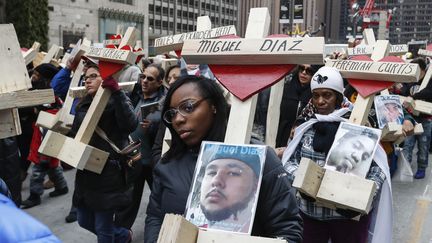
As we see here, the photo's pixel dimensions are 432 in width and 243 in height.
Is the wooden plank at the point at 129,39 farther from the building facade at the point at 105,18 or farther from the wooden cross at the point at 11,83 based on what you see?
the building facade at the point at 105,18

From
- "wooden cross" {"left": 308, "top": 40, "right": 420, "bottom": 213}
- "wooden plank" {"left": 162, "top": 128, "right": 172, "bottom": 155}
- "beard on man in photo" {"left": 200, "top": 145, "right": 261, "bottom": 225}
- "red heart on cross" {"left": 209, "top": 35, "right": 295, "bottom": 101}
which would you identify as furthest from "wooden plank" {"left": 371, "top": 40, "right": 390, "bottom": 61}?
"beard on man in photo" {"left": 200, "top": 145, "right": 261, "bottom": 225}

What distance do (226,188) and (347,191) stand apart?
4.08 feet

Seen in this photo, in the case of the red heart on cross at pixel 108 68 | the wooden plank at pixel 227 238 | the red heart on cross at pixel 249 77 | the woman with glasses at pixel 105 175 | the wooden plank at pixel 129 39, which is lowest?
the woman with glasses at pixel 105 175

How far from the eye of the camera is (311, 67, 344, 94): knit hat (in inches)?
128

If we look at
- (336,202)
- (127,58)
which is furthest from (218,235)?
(127,58)

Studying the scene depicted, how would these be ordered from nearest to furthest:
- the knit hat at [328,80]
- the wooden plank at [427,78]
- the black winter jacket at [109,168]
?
the knit hat at [328,80] < the black winter jacket at [109,168] < the wooden plank at [427,78]

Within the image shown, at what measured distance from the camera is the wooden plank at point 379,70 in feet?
11.2

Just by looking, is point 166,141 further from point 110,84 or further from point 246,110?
point 246,110

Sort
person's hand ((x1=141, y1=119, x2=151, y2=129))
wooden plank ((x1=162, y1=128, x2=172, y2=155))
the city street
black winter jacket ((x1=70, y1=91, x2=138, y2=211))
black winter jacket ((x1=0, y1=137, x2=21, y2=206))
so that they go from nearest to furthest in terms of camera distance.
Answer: black winter jacket ((x1=0, y1=137, x2=21, y2=206))
wooden plank ((x1=162, y1=128, x2=172, y2=155))
black winter jacket ((x1=70, y1=91, x2=138, y2=211))
person's hand ((x1=141, y1=119, x2=151, y2=129))
the city street

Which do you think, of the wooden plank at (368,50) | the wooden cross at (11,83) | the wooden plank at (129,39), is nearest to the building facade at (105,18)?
the wooden plank at (368,50)

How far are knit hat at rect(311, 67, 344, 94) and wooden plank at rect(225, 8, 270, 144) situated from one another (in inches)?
46.6

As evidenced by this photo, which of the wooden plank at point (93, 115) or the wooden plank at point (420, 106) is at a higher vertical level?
the wooden plank at point (93, 115)

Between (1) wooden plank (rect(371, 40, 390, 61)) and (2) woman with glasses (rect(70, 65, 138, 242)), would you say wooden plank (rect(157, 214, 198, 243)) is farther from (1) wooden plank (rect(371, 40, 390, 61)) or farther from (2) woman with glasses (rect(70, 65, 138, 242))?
(1) wooden plank (rect(371, 40, 390, 61))

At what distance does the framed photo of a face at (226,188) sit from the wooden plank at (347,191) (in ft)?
3.71
